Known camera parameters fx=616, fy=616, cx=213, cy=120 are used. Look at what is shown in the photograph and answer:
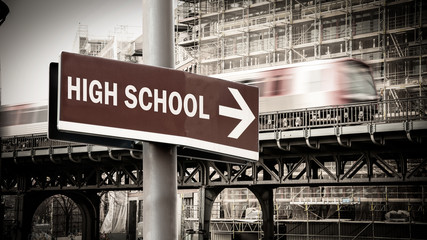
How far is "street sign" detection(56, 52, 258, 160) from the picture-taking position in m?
2.54

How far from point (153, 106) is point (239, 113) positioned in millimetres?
506

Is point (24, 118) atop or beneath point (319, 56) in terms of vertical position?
beneath

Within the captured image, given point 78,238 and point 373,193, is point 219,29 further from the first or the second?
point 78,238

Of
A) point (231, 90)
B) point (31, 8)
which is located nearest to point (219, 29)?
point (31, 8)

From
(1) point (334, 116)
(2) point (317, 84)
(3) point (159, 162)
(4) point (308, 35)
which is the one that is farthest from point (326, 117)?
(3) point (159, 162)

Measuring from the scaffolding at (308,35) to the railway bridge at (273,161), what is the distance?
743 centimetres

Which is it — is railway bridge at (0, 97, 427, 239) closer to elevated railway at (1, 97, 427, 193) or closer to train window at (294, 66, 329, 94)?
elevated railway at (1, 97, 427, 193)

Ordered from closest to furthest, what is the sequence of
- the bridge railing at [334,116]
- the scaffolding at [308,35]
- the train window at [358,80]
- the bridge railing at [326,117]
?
the bridge railing at [334,116] < the bridge railing at [326,117] < the train window at [358,80] < the scaffolding at [308,35]

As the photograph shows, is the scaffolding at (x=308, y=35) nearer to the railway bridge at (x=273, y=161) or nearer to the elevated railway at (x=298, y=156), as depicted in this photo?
the elevated railway at (x=298, y=156)

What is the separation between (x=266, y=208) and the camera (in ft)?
105

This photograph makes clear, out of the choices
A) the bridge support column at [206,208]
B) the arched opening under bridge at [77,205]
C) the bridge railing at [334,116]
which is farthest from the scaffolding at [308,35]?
the bridge support column at [206,208]

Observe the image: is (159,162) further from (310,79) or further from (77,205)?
(77,205)

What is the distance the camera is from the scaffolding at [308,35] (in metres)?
42.5

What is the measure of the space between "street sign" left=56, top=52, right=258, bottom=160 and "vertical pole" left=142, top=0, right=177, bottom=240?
86mm
